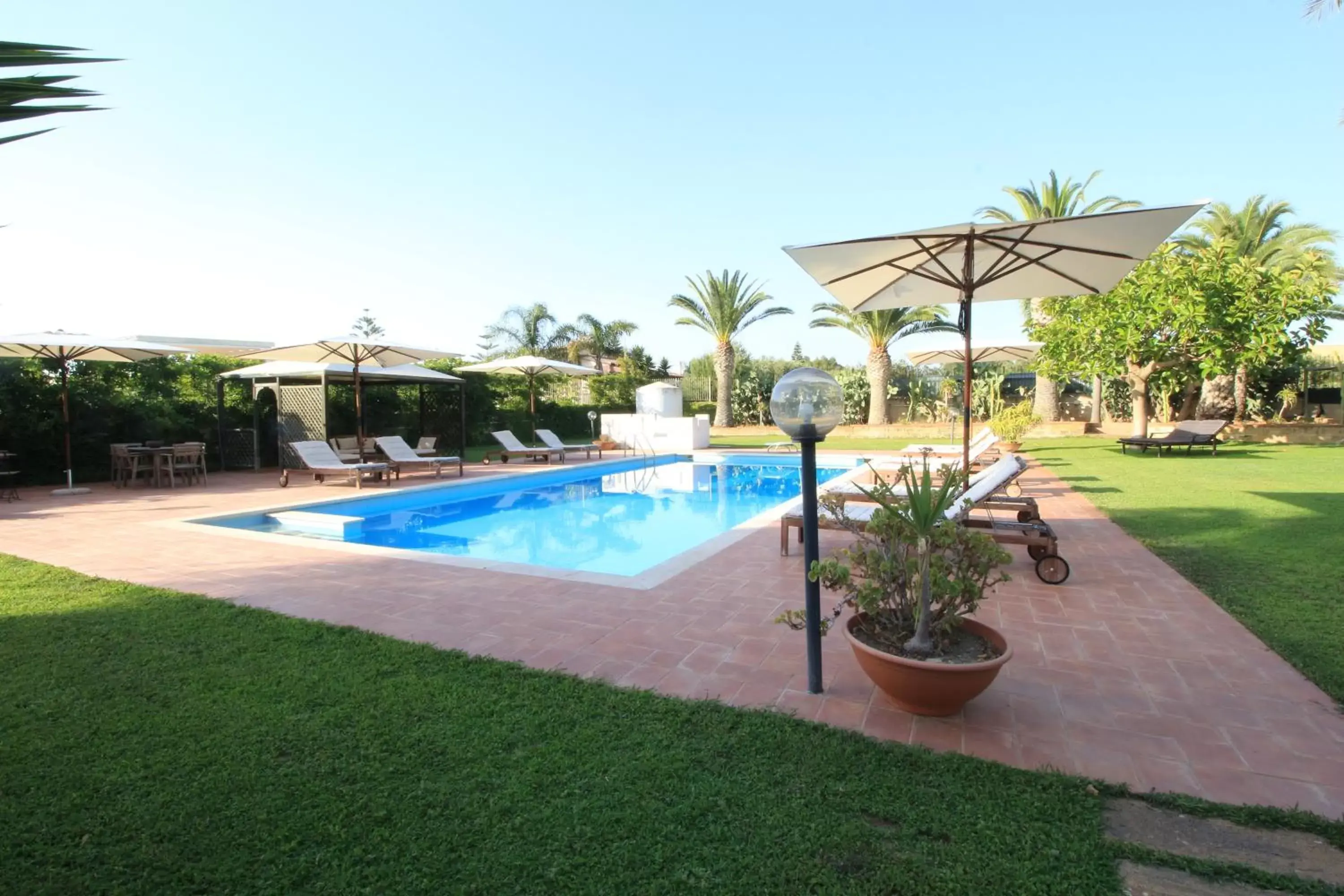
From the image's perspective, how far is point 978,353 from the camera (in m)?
16.0

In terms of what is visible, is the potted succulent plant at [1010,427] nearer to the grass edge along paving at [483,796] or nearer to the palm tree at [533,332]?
the grass edge along paving at [483,796]

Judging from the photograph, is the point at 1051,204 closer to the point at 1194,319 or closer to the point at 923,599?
the point at 1194,319

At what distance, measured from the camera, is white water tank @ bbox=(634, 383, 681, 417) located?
21.9m

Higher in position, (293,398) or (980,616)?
(293,398)

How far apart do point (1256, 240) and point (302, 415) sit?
1106 inches

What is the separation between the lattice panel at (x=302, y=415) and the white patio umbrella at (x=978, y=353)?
13.9 meters

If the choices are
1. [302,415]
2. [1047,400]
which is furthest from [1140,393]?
[302,415]

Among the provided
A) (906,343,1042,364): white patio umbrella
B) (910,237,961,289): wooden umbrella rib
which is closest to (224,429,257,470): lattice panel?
(910,237,961,289): wooden umbrella rib

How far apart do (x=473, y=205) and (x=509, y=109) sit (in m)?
5.88

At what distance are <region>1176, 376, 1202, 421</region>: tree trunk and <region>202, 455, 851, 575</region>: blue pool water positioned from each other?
1178cm

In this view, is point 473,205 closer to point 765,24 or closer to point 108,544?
point 765,24

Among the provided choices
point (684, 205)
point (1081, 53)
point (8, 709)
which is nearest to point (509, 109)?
point (684, 205)

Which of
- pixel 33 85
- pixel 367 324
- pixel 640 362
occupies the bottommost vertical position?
pixel 33 85

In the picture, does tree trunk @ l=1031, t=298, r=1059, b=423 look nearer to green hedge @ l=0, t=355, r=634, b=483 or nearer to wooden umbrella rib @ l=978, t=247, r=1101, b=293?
wooden umbrella rib @ l=978, t=247, r=1101, b=293
